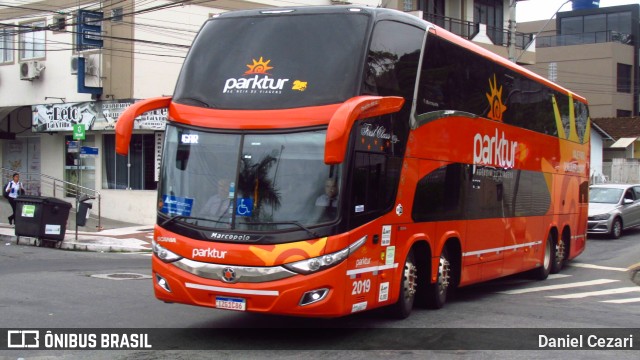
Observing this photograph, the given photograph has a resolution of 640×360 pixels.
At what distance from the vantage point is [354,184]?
846cm

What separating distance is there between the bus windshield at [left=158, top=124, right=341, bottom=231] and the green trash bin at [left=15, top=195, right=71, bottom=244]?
1292 centimetres

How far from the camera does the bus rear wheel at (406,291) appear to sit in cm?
1002

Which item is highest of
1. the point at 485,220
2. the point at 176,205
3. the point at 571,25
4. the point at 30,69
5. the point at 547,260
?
the point at 571,25

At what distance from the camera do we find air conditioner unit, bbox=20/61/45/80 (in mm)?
29719

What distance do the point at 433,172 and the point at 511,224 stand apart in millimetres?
3713

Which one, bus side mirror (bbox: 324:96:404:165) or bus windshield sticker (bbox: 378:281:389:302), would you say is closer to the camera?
bus side mirror (bbox: 324:96:404:165)

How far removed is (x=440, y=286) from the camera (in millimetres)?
11188

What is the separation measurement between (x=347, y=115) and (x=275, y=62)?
5.51 ft

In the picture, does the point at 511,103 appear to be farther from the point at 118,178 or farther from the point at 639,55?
the point at 639,55

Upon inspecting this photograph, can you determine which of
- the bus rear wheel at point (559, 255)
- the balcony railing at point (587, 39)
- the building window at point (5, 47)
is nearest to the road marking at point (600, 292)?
the bus rear wheel at point (559, 255)

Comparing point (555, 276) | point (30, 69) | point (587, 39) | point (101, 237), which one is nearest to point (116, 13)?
point (30, 69)

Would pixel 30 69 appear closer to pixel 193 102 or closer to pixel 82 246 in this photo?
pixel 82 246

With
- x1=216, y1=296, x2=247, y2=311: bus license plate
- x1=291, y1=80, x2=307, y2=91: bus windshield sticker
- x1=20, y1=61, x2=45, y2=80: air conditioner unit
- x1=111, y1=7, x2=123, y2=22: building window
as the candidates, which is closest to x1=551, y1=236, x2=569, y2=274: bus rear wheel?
x1=291, y1=80, x2=307, y2=91: bus windshield sticker

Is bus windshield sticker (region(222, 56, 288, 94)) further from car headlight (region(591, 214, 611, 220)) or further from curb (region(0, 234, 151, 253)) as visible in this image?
car headlight (region(591, 214, 611, 220))
